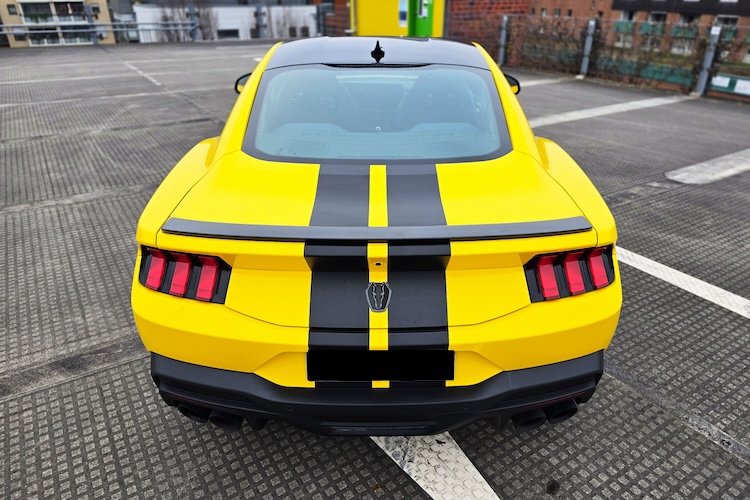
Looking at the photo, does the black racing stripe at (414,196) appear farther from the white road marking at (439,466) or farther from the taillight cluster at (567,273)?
the white road marking at (439,466)

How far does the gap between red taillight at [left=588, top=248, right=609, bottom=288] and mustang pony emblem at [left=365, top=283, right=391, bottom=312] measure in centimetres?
76

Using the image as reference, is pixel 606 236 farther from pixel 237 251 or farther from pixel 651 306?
pixel 651 306

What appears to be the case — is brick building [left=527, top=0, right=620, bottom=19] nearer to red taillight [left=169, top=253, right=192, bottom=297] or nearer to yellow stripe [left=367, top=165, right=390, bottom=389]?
yellow stripe [left=367, top=165, right=390, bottom=389]

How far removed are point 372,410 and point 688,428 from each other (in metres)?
1.65

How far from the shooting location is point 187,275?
69.9 inches

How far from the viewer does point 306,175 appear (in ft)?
6.79

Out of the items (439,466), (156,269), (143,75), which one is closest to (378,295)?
(156,269)

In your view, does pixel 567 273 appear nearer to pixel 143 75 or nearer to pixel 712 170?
pixel 712 170

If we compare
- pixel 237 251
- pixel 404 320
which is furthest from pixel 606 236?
pixel 237 251

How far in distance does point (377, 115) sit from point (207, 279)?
122 centimetres

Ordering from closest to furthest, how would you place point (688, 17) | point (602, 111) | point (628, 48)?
point (602, 111)
point (628, 48)
point (688, 17)

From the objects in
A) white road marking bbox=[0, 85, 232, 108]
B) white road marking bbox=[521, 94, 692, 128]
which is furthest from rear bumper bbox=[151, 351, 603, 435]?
white road marking bbox=[0, 85, 232, 108]

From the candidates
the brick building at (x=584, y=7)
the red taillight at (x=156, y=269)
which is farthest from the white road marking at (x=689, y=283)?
the brick building at (x=584, y=7)

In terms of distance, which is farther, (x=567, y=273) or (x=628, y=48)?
(x=628, y=48)
